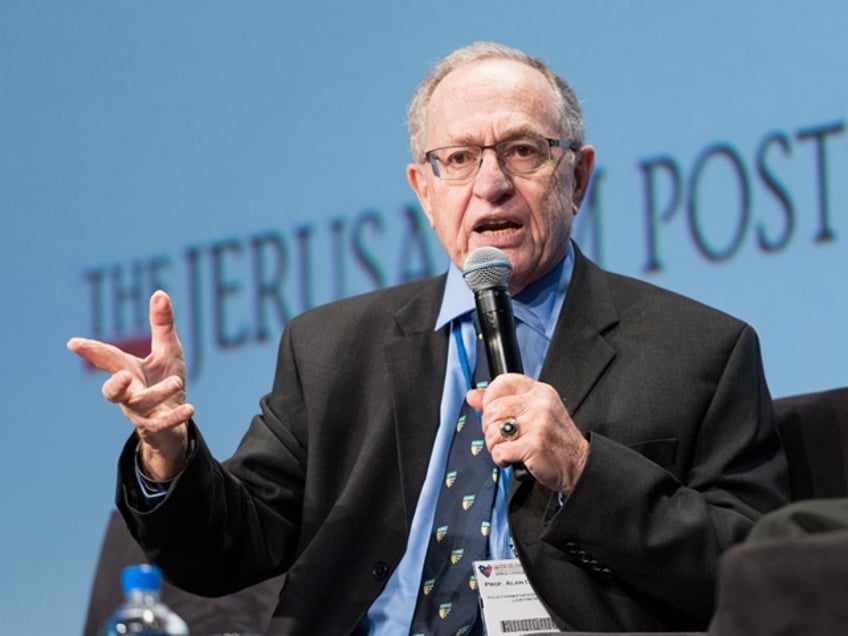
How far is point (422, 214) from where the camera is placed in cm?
326

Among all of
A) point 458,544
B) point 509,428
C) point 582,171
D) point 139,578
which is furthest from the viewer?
point 582,171

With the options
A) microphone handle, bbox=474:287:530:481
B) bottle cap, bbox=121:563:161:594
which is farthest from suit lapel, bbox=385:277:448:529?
bottle cap, bbox=121:563:161:594

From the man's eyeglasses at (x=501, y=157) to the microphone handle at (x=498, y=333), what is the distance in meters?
0.54

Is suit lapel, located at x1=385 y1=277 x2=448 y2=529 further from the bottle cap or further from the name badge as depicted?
the bottle cap

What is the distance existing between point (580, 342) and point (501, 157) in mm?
359

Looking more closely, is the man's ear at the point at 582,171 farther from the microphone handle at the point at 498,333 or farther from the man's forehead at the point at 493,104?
the microphone handle at the point at 498,333

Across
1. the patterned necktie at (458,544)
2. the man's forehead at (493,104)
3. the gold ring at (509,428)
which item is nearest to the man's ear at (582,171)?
→ the man's forehead at (493,104)

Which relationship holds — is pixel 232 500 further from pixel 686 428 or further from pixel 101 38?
pixel 101 38

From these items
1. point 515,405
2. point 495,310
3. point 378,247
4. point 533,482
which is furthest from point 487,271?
point 378,247

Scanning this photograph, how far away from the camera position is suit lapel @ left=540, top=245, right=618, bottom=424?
7.92 ft

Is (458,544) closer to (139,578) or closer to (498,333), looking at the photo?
(498,333)

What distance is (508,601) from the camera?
2248 mm

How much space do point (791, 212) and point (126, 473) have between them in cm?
129

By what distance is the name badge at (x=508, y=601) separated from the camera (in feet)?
7.30
